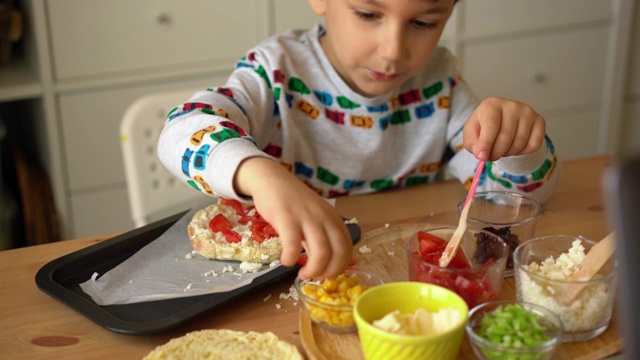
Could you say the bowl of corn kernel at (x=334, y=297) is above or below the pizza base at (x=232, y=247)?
above

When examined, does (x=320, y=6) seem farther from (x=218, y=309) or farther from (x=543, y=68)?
(x=543, y=68)

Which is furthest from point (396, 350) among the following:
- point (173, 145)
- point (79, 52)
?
point (79, 52)

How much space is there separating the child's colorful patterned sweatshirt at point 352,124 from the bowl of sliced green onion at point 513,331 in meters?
0.46

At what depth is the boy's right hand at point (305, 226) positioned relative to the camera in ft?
2.66

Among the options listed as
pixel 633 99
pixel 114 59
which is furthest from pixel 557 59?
pixel 114 59

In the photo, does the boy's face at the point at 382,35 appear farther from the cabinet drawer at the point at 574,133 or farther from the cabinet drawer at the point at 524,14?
the cabinet drawer at the point at 574,133

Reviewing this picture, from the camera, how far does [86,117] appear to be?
85.7 inches

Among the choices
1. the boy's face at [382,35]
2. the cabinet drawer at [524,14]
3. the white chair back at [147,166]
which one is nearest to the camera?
the boy's face at [382,35]

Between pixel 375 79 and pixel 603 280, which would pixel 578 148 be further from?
pixel 603 280

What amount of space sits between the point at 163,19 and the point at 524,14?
122 centimetres

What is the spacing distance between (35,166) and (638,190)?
2140 mm

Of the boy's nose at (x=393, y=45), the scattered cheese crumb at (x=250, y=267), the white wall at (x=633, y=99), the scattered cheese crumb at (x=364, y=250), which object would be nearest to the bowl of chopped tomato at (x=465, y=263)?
the scattered cheese crumb at (x=364, y=250)

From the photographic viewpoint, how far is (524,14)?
262 centimetres

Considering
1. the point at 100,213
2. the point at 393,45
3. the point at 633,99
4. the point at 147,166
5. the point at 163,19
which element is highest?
the point at 393,45
